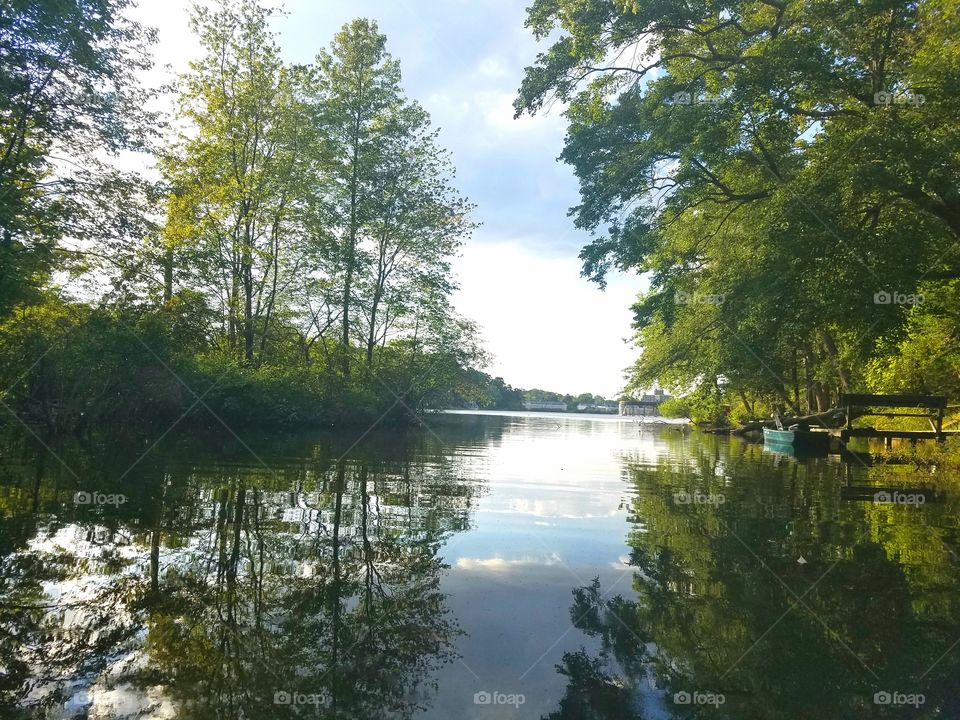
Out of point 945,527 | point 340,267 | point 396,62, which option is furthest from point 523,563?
point 396,62

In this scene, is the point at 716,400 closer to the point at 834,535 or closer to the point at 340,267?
the point at 340,267

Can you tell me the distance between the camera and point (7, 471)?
10445 millimetres

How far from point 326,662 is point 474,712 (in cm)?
101
